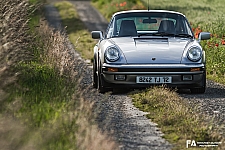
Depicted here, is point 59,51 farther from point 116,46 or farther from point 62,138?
point 62,138

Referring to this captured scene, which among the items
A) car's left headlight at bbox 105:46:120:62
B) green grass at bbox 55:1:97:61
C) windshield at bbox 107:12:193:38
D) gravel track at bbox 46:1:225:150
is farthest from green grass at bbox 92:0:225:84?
car's left headlight at bbox 105:46:120:62

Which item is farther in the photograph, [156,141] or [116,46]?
[116,46]

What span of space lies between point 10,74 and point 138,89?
3.75m

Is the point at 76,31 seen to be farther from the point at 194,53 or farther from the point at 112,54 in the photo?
the point at 194,53

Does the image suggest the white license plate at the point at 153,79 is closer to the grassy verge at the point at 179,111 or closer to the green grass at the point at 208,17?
the grassy verge at the point at 179,111

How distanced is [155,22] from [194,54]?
155 cm

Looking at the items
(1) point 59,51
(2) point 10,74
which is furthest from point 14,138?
(1) point 59,51

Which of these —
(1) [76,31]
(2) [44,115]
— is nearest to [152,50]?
(2) [44,115]

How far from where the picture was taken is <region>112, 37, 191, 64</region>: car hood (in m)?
10.8

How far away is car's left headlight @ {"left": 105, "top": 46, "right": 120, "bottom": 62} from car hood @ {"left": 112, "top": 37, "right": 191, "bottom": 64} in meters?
0.11

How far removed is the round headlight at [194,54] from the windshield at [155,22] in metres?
0.98

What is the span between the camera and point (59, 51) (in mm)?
10750

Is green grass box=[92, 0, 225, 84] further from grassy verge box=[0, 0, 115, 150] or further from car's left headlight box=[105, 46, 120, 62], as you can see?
grassy verge box=[0, 0, 115, 150]

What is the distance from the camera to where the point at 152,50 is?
10898 millimetres
